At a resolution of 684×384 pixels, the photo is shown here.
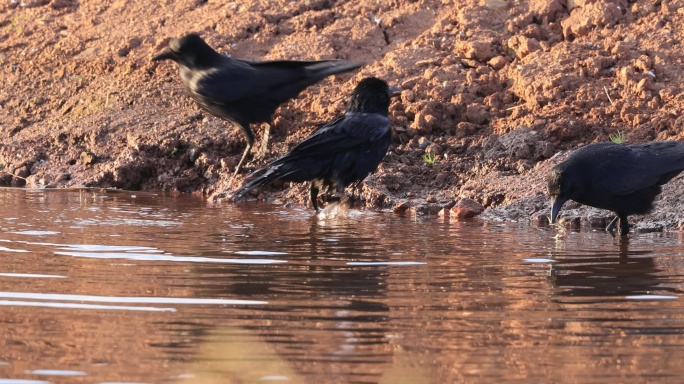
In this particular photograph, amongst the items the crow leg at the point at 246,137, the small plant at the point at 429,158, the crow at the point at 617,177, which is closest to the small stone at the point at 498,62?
the small plant at the point at 429,158

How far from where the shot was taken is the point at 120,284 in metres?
5.40

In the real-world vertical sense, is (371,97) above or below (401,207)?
above

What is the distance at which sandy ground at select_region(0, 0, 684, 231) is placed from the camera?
9.63m

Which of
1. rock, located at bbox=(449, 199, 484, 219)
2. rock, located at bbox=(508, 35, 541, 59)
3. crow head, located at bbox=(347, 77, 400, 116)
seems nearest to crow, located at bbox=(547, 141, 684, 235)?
rock, located at bbox=(449, 199, 484, 219)

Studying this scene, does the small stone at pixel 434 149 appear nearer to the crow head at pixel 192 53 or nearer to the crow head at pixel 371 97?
the crow head at pixel 371 97

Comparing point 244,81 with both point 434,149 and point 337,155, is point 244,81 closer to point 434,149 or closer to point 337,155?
point 337,155

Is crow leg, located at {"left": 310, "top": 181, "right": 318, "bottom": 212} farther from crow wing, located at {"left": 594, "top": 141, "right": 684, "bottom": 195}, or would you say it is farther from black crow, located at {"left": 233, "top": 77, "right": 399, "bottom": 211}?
crow wing, located at {"left": 594, "top": 141, "right": 684, "bottom": 195}

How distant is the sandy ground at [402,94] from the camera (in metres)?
9.63

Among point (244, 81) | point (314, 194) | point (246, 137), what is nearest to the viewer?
point (314, 194)

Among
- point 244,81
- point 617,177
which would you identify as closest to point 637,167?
point 617,177

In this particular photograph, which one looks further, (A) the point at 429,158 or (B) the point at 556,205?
(A) the point at 429,158

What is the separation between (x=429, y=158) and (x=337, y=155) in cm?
146

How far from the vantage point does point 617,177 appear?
792cm

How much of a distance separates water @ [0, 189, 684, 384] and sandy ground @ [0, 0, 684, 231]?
1794 millimetres
